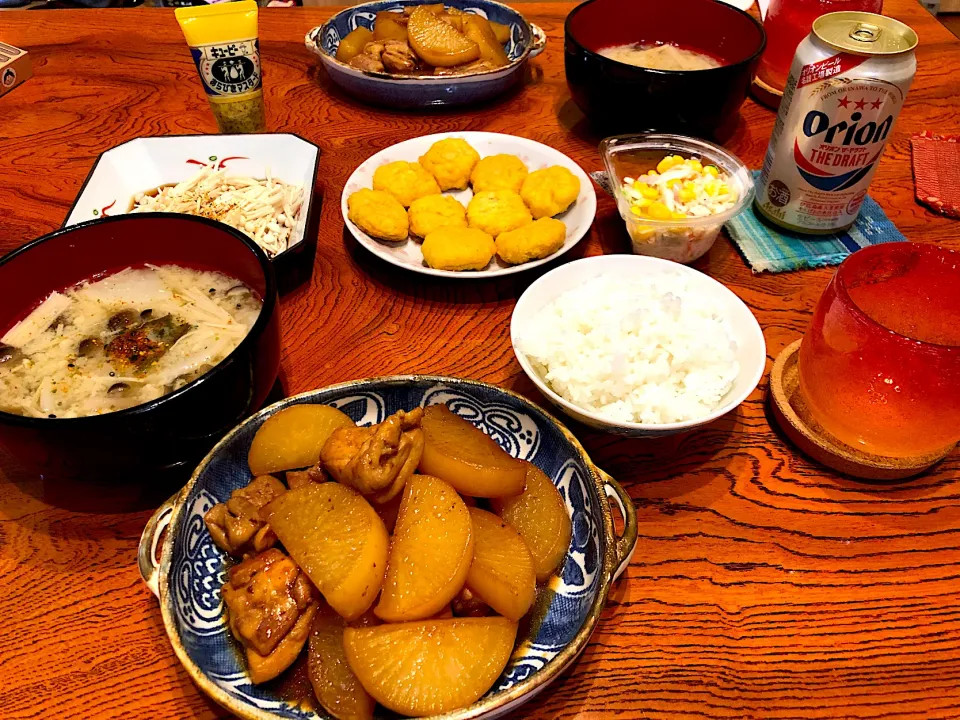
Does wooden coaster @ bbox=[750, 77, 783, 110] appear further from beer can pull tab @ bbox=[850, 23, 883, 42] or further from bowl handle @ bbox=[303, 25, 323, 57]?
bowl handle @ bbox=[303, 25, 323, 57]

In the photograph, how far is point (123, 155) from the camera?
177 cm

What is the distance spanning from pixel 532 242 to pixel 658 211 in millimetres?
303

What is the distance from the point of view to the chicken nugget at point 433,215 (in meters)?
1.59

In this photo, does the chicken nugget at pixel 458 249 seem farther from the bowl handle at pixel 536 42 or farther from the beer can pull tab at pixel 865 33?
the bowl handle at pixel 536 42

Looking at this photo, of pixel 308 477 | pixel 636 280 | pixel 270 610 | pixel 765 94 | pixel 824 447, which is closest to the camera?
pixel 270 610

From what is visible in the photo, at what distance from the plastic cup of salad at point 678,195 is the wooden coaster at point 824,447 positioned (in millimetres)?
392

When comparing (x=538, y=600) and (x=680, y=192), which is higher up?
(x=680, y=192)

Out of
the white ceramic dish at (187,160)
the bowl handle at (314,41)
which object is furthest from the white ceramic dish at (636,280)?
the bowl handle at (314,41)

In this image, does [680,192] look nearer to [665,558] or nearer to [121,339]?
[665,558]

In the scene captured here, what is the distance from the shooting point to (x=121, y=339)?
3.96 feet

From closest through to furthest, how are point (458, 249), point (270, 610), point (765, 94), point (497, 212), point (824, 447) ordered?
point (270, 610), point (824, 447), point (458, 249), point (497, 212), point (765, 94)

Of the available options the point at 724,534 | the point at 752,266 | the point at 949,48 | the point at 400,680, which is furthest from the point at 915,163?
the point at 400,680

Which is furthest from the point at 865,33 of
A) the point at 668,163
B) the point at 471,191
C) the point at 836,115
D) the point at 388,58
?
the point at 388,58

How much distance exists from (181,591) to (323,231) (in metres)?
1.07
